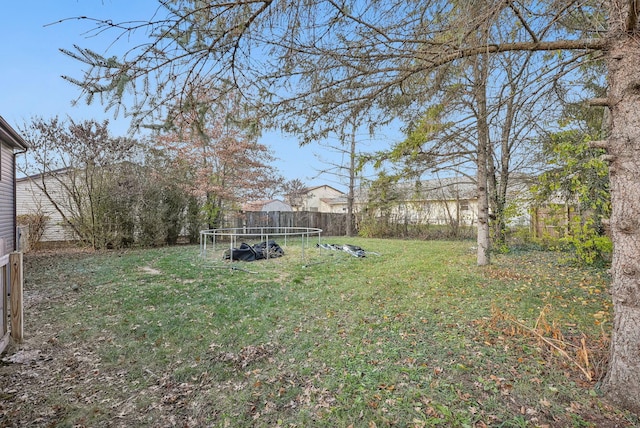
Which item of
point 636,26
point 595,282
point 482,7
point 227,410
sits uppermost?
point 482,7

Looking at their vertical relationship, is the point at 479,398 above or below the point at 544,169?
below

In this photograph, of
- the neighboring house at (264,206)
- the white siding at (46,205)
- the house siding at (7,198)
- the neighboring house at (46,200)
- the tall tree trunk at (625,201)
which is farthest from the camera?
the neighboring house at (264,206)

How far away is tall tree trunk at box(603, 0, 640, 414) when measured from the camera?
6.13 ft

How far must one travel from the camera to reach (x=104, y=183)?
375 inches

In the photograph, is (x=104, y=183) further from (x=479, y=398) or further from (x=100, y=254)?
(x=479, y=398)

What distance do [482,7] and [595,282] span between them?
4410mm

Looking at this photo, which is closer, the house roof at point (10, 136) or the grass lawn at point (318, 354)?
the grass lawn at point (318, 354)

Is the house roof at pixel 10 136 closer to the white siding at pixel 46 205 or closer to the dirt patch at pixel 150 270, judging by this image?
the white siding at pixel 46 205

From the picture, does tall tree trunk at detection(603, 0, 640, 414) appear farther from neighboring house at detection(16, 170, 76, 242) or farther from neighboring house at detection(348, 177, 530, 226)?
neighboring house at detection(16, 170, 76, 242)

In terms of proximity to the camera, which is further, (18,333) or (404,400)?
(18,333)

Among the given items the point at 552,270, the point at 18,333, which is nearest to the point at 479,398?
the point at 18,333

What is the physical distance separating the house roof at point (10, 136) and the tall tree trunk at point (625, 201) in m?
8.76

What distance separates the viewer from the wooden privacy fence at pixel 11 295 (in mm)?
2854

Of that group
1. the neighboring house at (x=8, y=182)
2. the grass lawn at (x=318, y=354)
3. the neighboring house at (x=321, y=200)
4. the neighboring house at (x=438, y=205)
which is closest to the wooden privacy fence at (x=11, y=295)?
the grass lawn at (x=318, y=354)
